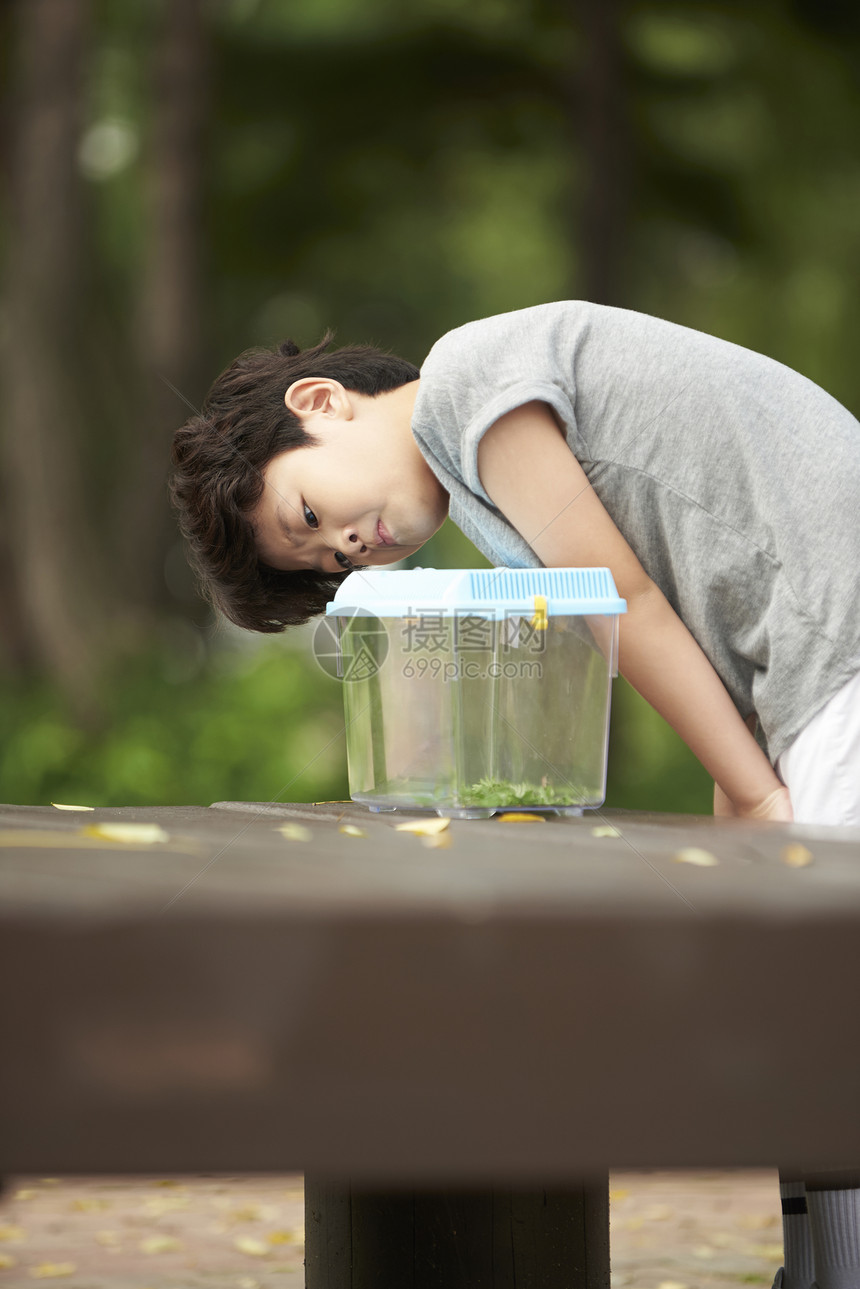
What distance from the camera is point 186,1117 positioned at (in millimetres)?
467

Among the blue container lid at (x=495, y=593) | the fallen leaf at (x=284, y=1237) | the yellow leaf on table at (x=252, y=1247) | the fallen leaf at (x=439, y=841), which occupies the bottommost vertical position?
the yellow leaf on table at (x=252, y=1247)

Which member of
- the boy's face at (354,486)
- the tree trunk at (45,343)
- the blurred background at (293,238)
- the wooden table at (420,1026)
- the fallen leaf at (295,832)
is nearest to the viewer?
the wooden table at (420,1026)

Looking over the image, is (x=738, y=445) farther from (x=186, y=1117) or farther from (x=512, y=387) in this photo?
(x=186, y=1117)

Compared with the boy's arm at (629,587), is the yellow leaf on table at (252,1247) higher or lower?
lower

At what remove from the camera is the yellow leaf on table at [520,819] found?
36.5 inches

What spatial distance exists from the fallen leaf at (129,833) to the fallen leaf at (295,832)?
8cm

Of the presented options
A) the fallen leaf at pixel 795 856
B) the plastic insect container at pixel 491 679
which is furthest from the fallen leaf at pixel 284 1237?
the fallen leaf at pixel 795 856

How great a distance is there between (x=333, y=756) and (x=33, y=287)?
193 centimetres

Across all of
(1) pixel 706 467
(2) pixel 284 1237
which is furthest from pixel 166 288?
(1) pixel 706 467

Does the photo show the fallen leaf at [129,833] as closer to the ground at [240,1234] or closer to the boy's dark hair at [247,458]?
the boy's dark hair at [247,458]

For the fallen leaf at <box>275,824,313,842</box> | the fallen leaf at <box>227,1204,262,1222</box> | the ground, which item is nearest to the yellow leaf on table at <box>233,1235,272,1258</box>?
the ground

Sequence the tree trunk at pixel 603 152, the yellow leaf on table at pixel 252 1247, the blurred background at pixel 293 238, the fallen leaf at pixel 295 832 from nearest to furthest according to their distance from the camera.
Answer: the fallen leaf at pixel 295 832 < the yellow leaf on table at pixel 252 1247 < the blurred background at pixel 293 238 < the tree trunk at pixel 603 152

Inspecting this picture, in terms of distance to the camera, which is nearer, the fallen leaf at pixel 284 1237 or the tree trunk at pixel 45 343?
the fallen leaf at pixel 284 1237

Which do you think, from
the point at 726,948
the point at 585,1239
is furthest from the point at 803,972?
the point at 585,1239
